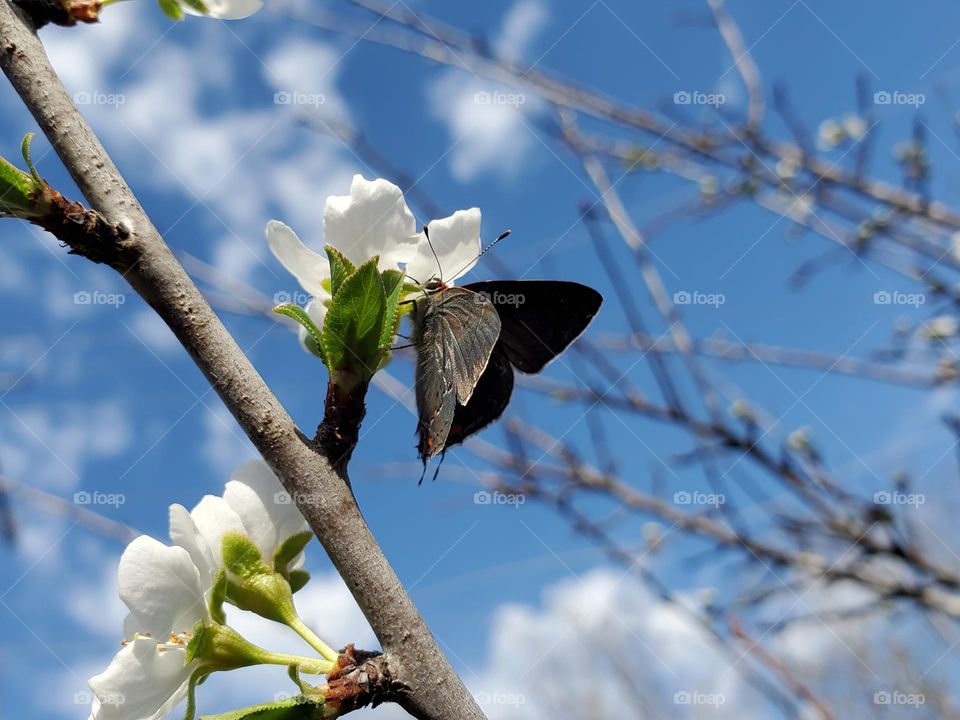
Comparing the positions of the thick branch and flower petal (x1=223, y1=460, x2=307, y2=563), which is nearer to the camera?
the thick branch

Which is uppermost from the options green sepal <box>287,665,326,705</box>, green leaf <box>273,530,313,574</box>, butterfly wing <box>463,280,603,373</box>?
butterfly wing <box>463,280,603,373</box>

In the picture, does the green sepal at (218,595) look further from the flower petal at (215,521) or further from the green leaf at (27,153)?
the green leaf at (27,153)

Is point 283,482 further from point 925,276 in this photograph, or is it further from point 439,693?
point 925,276

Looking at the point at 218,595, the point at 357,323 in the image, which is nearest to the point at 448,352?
the point at 357,323

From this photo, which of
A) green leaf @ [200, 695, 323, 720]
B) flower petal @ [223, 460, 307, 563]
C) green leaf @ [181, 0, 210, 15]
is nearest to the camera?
green leaf @ [200, 695, 323, 720]

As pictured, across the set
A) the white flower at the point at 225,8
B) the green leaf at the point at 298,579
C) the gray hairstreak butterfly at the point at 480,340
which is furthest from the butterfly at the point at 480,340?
the white flower at the point at 225,8

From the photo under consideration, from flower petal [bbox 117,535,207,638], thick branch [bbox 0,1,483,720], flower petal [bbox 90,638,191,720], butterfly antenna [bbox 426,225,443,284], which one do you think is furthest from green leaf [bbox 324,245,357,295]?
flower petal [bbox 90,638,191,720]

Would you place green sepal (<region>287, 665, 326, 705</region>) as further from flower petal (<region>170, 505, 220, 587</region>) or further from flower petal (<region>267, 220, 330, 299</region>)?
flower petal (<region>267, 220, 330, 299</region>)
